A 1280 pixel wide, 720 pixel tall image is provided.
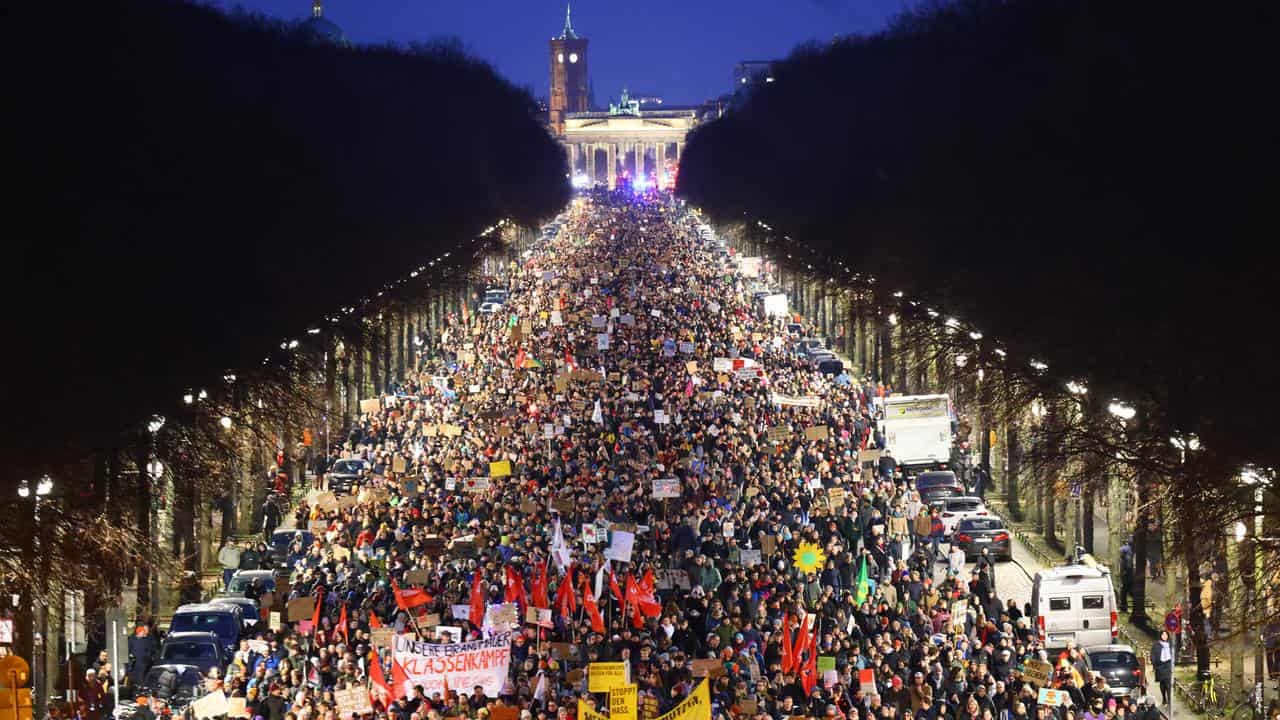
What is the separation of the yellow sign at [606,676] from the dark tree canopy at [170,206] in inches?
253

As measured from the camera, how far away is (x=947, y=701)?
2330 cm

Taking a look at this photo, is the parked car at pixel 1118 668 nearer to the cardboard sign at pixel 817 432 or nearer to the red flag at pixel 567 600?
the red flag at pixel 567 600

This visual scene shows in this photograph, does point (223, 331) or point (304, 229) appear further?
point (304, 229)

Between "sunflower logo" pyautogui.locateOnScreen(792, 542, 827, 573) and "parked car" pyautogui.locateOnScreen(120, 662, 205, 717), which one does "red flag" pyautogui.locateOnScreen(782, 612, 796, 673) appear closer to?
"sunflower logo" pyautogui.locateOnScreen(792, 542, 827, 573)

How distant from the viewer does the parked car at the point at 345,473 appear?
44316 millimetres

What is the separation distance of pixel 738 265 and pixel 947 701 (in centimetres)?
8716

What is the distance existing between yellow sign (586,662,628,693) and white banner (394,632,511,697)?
174 centimetres

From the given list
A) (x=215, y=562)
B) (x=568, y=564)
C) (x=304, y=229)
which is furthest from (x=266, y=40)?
(x=568, y=564)

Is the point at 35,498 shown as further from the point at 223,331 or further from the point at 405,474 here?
the point at 405,474

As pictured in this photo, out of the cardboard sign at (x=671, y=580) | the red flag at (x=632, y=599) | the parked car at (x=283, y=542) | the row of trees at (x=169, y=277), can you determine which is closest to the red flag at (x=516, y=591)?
the red flag at (x=632, y=599)

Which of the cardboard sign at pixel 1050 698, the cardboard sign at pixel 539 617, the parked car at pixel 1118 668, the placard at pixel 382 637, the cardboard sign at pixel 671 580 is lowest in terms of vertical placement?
the parked car at pixel 1118 668

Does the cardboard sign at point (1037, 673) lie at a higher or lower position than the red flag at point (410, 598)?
lower

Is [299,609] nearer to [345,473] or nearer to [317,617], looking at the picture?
[317,617]

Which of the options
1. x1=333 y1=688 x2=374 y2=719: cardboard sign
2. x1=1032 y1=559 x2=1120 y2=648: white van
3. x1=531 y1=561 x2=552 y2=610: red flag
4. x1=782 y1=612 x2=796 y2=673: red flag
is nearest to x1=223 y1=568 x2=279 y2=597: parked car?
x1=531 y1=561 x2=552 y2=610: red flag
